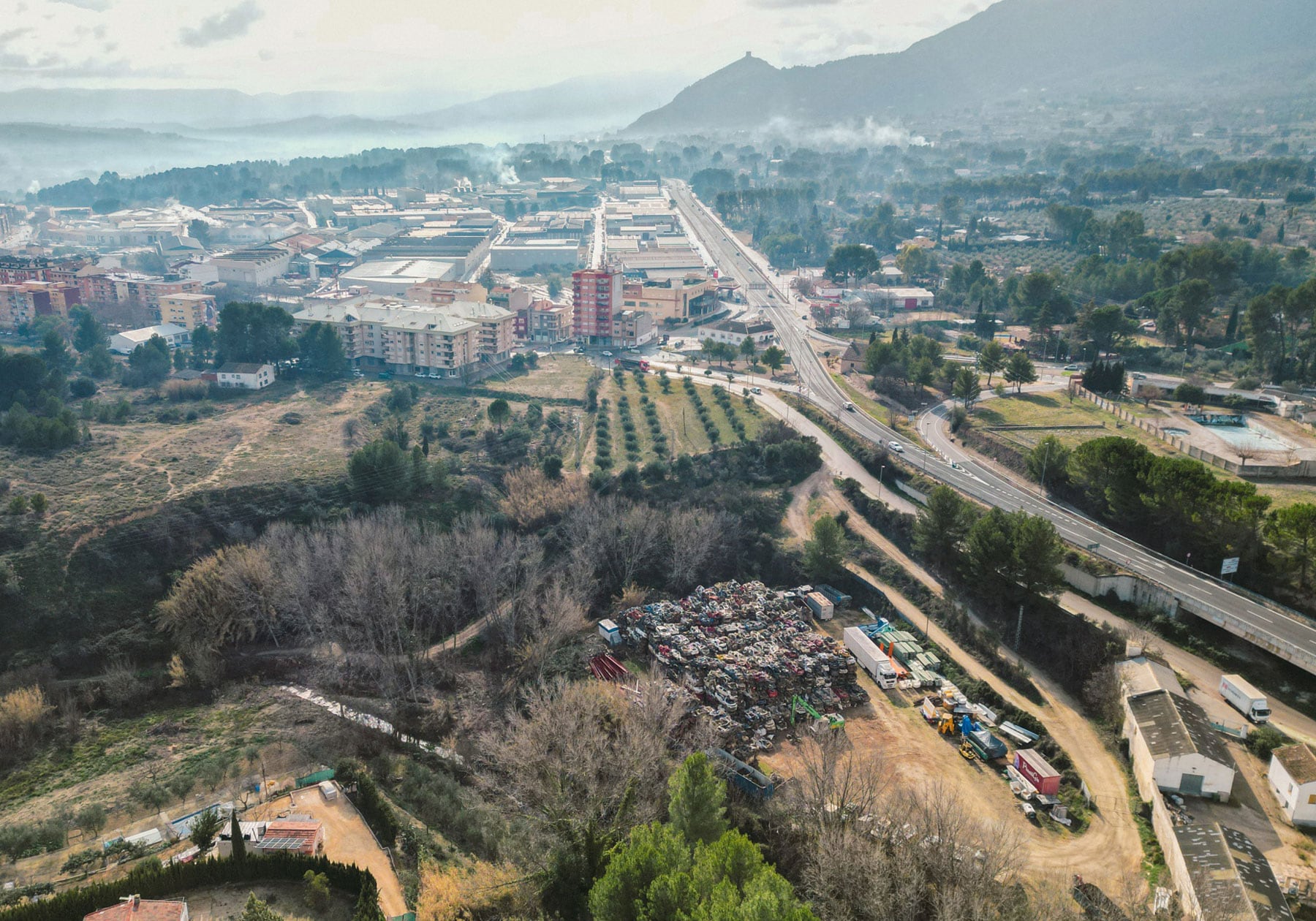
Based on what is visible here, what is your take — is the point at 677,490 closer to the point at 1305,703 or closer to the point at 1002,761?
the point at 1002,761

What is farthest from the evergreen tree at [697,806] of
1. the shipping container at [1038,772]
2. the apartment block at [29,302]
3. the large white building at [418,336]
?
the apartment block at [29,302]

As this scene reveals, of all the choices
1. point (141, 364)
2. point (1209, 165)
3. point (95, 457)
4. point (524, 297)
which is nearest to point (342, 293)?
point (524, 297)

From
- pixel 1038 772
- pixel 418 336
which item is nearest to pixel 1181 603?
pixel 1038 772

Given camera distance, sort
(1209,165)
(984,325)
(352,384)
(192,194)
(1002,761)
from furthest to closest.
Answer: (192,194), (1209,165), (984,325), (352,384), (1002,761)

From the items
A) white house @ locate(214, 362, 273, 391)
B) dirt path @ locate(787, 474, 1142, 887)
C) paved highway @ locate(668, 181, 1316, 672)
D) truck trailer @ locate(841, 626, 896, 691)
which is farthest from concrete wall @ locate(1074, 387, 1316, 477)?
white house @ locate(214, 362, 273, 391)

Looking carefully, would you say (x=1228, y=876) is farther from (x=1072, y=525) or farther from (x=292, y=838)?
(x=292, y=838)
